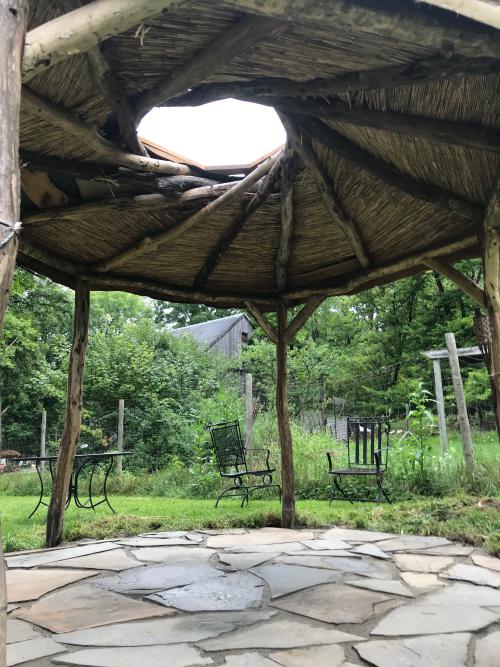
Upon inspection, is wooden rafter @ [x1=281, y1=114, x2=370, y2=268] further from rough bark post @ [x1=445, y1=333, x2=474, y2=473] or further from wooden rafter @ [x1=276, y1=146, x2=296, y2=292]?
rough bark post @ [x1=445, y1=333, x2=474, y2=473]

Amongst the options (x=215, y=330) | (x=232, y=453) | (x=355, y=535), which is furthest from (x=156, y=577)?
(x=215, y=330)

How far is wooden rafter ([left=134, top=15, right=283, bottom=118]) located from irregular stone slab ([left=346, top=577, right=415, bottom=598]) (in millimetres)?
2680

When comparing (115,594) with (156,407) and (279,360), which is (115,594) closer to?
(279,360)

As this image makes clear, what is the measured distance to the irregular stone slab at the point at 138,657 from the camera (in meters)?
2.00

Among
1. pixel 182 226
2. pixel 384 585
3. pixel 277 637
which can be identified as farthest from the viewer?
pixel 182 226

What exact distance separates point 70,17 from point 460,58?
1.31 m

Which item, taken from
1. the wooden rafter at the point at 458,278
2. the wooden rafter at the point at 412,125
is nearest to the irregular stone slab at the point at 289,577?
the wooden rafter at the point at 458,278

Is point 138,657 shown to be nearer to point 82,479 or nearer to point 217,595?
point 217,595

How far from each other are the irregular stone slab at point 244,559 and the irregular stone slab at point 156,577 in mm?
162

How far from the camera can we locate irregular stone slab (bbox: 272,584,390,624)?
2510 millimetres

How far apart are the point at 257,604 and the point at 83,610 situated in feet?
2.85

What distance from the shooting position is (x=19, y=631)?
2365 mm

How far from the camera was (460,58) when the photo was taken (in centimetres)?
188

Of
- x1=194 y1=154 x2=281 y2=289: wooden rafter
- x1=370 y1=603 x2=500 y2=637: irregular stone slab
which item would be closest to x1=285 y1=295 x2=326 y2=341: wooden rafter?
x1=194 y1=154 x2=281 y2=289: wooden rafter
